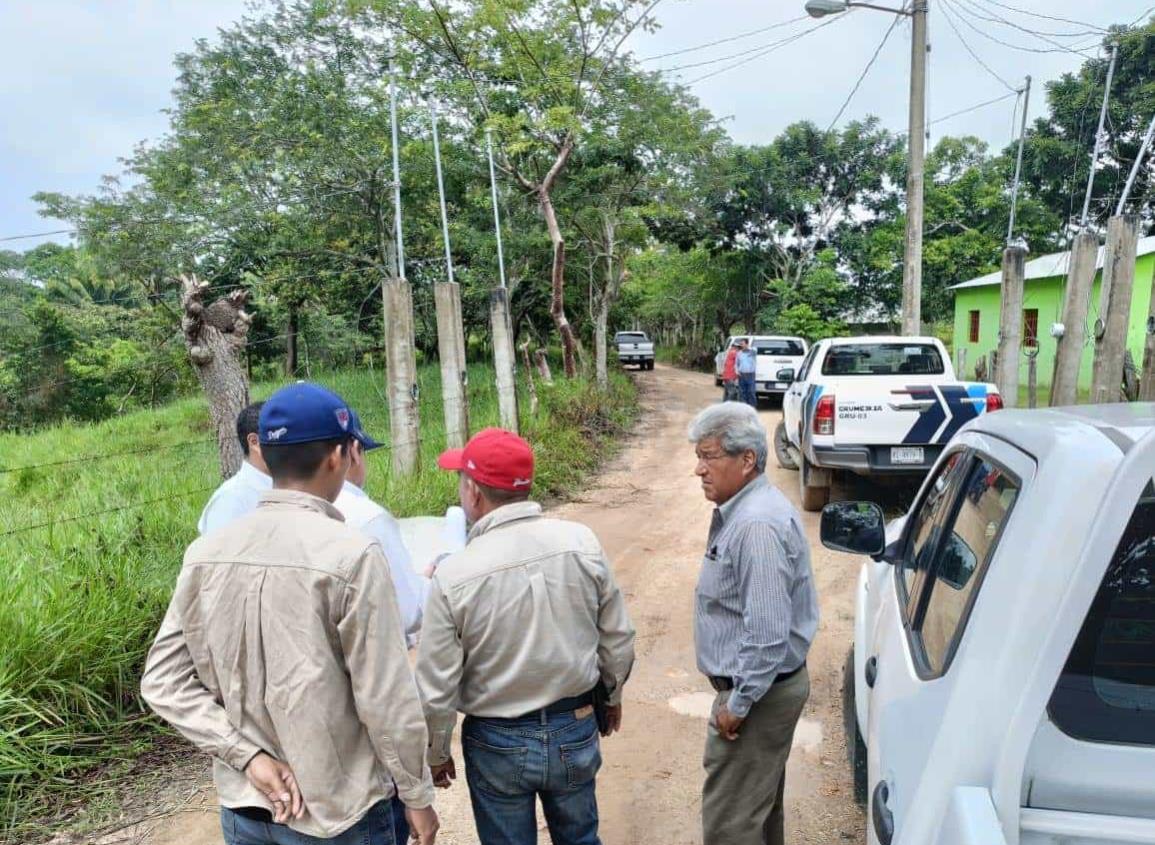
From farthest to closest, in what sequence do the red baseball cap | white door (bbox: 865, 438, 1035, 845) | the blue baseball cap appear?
the red baseball cap
the blue baseball cap
white door (bbox: 865, 438, 1035, 845)

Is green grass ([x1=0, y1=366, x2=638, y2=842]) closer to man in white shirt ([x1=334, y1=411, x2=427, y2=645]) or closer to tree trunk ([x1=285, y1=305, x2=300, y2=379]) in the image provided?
man in white shirt ([x1=334, y1=411, x2=427, y2=645])

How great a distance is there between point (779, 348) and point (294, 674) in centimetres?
1617

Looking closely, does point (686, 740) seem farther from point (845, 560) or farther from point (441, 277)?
point (441, 277)

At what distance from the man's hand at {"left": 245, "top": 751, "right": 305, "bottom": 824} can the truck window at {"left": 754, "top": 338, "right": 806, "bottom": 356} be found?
15.9m

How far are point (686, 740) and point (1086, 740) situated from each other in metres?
2.54

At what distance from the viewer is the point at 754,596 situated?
7.09ft

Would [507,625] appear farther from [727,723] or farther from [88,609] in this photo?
[88,609]

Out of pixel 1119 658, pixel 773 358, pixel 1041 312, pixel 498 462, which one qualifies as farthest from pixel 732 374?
pixel 1119 658

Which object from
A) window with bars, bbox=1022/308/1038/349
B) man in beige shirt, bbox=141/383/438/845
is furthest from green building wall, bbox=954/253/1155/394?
man in beige shirt, bbox=141/383/438/845

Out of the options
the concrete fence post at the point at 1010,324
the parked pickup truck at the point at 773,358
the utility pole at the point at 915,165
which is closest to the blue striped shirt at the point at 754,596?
the concrete fence post at the point at 1010,324

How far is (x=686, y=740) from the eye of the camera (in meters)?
3.59

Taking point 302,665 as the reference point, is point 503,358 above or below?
above

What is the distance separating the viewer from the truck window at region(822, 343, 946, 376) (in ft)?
26.1

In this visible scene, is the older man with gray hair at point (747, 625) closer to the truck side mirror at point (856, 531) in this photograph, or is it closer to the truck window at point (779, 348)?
the truck side mirror at point (856, 531)
